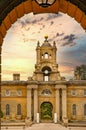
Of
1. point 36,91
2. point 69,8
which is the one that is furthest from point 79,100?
point 69,8

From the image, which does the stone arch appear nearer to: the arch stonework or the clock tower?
the arch stonework

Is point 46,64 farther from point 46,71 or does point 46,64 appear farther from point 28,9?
point 28,9

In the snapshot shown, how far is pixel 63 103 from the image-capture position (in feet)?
182

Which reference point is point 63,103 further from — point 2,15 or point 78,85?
point 2,15

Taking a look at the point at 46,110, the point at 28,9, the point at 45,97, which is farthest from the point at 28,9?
the point at 46,110

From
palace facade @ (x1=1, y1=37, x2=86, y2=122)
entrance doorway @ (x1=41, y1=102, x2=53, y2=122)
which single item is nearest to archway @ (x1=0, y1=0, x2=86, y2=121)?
palace facade @ (x1=1, y1=37, x2=86, y2=122)

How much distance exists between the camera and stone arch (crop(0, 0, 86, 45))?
833 centimetres

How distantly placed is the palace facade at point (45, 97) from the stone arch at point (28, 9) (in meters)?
45.2

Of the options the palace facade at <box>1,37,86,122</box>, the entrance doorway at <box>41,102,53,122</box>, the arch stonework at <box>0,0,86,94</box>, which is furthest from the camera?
the entrance doorway at <box>41,102,53,122</box>

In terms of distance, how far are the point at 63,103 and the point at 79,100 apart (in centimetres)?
243

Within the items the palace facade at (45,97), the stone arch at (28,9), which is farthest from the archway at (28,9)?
the palace facade at (45,97)

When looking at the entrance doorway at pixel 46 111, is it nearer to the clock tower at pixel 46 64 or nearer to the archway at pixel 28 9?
the clock tower at pixel 46 64

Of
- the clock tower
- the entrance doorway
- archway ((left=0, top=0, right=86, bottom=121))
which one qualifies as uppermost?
the clock tower

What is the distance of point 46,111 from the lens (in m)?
56.9
